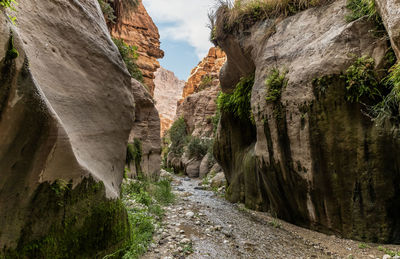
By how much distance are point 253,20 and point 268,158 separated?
4491mm

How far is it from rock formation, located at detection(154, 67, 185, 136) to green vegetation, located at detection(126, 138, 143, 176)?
56358mm

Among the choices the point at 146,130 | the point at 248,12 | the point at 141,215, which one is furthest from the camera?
the point at 146,130

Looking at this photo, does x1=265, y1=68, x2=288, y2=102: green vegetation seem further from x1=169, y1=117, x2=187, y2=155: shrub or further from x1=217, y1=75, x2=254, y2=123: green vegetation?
x1=169, y1=117, x2=187, y2=155: shrub

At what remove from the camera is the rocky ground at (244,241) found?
3.29 meters

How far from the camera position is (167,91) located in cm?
8156

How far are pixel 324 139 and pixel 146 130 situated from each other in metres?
9.79

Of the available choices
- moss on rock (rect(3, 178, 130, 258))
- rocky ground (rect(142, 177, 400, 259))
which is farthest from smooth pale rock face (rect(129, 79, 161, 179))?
moss on rock (rect(3, 178, 130, 258))

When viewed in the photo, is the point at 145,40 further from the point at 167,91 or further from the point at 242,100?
the point at 167,91

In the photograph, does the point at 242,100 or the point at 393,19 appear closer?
the point at 393,19

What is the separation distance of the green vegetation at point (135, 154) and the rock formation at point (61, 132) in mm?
6836

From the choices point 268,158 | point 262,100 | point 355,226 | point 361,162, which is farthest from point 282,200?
point 262,100

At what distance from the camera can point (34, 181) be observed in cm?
176

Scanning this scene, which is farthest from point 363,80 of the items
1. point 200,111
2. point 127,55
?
point 200,111

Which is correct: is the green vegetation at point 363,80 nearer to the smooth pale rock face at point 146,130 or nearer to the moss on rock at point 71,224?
the moss on rock at point 71,224
